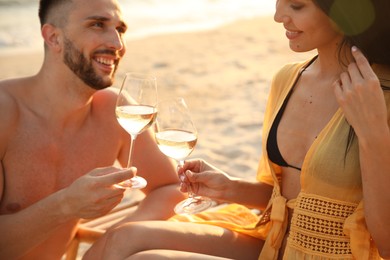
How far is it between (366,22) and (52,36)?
1.91m

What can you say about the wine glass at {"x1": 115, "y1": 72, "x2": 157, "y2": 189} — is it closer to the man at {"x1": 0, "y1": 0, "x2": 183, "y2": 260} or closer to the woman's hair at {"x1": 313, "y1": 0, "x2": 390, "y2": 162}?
the man at {"x1": 0, "y1": 0, "x2": 183, "y2": 260}

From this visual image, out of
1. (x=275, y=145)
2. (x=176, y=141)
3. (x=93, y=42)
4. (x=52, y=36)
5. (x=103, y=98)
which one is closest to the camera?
(x=176, y=141)

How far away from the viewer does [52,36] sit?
12.7ft

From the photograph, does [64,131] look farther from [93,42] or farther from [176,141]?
[176,141]

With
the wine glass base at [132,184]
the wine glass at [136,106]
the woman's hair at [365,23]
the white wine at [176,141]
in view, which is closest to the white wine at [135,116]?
the wine glass at [136,106]

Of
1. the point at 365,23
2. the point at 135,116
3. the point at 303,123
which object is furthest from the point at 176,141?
the point at 365,23

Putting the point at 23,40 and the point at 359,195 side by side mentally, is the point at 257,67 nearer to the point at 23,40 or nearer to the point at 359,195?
the point at 23,40

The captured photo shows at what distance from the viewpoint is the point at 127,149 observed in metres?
4.13

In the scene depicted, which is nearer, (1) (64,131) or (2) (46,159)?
(2) (46,159)

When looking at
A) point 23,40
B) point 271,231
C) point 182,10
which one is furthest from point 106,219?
point 182,10

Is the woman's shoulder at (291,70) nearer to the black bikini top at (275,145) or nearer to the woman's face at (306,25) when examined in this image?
the black bikini top at (275,145)

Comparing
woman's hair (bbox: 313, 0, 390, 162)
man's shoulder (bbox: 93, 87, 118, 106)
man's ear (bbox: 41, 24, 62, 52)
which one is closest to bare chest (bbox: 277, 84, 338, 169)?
woman's hair (bbox: 313, 0, 390, 162)

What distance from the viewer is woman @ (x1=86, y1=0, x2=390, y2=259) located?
275cm

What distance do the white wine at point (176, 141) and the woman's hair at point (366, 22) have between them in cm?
89
